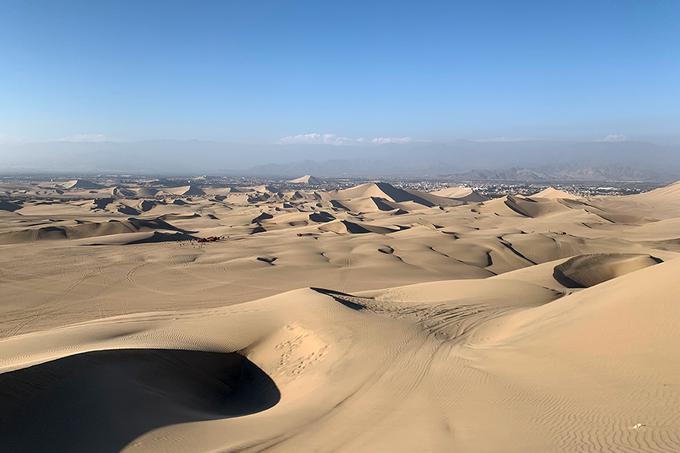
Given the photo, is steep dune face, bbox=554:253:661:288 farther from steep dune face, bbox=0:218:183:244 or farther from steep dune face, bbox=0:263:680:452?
steep dune face, bbox=0:218:183:244

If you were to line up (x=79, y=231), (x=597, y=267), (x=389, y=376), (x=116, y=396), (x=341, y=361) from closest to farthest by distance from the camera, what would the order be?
(x=116, y=396) < (x=389, y=376) < (x=341, y=361) < (x=597, y=267) < (x=79, y=231)

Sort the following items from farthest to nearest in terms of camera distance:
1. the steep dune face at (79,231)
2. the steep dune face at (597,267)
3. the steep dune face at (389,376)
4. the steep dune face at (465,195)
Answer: the steep dune face at (465,195)
the steep dune face at (79,231)
the steep dune face at (597,267)
the steep dune face at (389,376)

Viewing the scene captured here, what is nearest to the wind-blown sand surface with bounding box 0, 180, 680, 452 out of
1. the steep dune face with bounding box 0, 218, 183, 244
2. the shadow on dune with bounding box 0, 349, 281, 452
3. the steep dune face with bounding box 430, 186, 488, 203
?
the shadow on dune with bounding box 0, 349, 281, 452

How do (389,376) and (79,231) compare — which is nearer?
(389,376)

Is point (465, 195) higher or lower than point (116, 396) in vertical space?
lower

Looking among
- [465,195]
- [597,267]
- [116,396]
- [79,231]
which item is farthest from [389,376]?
[465,195]

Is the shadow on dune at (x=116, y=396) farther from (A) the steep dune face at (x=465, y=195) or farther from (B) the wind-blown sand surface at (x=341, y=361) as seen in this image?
(A) the steep dune face at (x=465, y=195)

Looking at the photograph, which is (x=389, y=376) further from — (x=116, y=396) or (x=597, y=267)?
(x=597, y=267)

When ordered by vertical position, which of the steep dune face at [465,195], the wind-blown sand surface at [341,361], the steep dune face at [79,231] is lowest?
the steep dune face at [465,195]

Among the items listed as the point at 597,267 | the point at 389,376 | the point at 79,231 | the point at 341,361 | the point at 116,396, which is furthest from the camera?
the point at 79,231

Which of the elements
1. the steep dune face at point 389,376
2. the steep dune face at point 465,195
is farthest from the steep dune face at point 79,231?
the steep dune face at point 465,195
